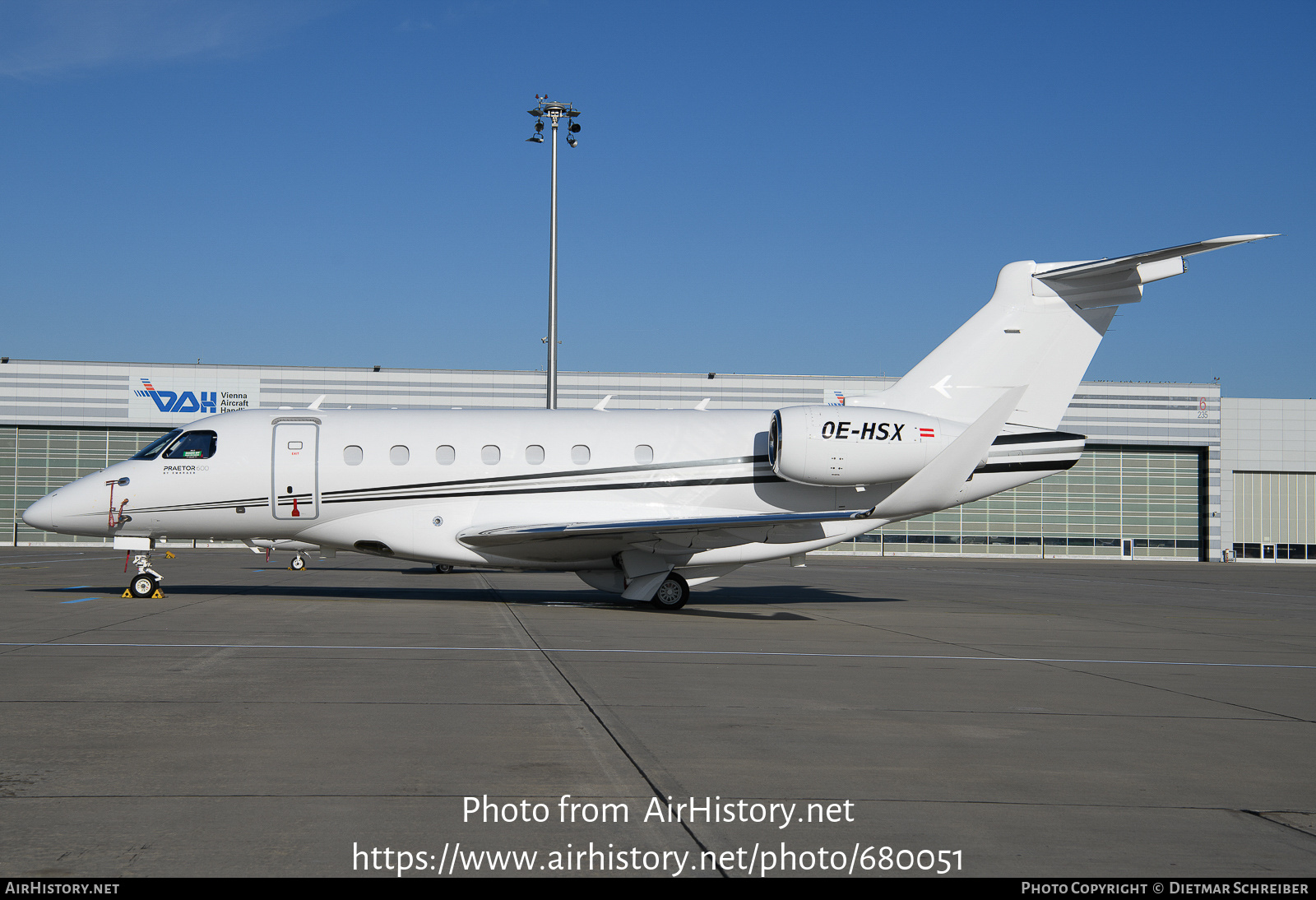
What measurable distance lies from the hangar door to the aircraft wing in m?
2.75

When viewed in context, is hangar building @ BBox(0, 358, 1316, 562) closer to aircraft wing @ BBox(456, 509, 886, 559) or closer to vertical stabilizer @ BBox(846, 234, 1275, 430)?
vertical stabilizer @ BBox(846, 234, 1275, 430)

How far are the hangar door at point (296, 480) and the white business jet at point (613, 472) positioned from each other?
3 centimetres

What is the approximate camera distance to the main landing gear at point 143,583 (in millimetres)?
17453

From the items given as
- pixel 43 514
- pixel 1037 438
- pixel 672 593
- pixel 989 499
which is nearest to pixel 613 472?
pixel 672 593

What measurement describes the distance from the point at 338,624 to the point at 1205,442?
56863 millimetres

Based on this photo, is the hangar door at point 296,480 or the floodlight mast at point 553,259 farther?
the floodlight mast at point 553,259

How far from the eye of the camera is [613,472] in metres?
18.0

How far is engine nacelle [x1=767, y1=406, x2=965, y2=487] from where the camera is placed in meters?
17.3

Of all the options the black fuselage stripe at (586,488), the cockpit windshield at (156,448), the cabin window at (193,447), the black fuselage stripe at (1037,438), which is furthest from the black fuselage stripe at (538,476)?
the black fuselage stripe at (1037,438)

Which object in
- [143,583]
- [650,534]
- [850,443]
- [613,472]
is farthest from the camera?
[613,472]

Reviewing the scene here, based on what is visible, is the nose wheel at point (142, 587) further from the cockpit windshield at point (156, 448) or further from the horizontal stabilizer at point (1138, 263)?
the horizontal stabilizer at point (1138, 263)

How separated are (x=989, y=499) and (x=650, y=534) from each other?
46.7 metres

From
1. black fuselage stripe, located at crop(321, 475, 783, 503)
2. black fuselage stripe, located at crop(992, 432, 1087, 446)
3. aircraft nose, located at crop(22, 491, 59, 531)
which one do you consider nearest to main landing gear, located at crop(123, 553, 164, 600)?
aircraft nose, located at crop(22, 491, 59, 531)

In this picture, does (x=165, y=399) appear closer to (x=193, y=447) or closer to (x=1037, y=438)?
(x=193, y=447)
